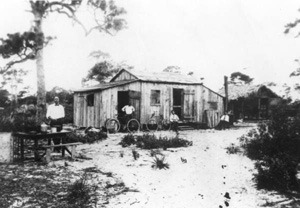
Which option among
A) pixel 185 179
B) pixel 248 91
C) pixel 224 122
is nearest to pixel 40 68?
pixel 224 122

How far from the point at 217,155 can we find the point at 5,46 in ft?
31.2

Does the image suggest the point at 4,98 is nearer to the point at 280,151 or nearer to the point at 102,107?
the point at 102,107

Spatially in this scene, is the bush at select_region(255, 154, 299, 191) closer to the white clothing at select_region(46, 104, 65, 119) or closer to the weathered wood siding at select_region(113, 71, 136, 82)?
the white clothing at select_region(46, 104, 65, 119)

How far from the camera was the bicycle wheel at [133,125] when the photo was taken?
1650 centimetres

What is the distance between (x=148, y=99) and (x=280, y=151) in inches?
445

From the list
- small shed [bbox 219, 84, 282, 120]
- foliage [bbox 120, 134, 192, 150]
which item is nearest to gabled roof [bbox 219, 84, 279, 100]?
small shed [bbox 219, 84, 282, 120]

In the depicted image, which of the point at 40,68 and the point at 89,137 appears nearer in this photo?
the point at 89,137

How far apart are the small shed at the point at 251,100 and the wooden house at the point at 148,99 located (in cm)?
770

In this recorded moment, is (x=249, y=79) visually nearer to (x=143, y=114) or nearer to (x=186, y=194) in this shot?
(x=143, y=114)

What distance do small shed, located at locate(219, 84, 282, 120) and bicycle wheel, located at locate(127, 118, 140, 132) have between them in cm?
1295

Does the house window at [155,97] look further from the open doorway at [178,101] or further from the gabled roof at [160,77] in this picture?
the open doorway at [178,101]

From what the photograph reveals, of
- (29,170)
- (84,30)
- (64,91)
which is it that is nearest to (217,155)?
(29,170)

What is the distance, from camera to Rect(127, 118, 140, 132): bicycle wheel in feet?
54.1

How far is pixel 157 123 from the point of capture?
17.5m
